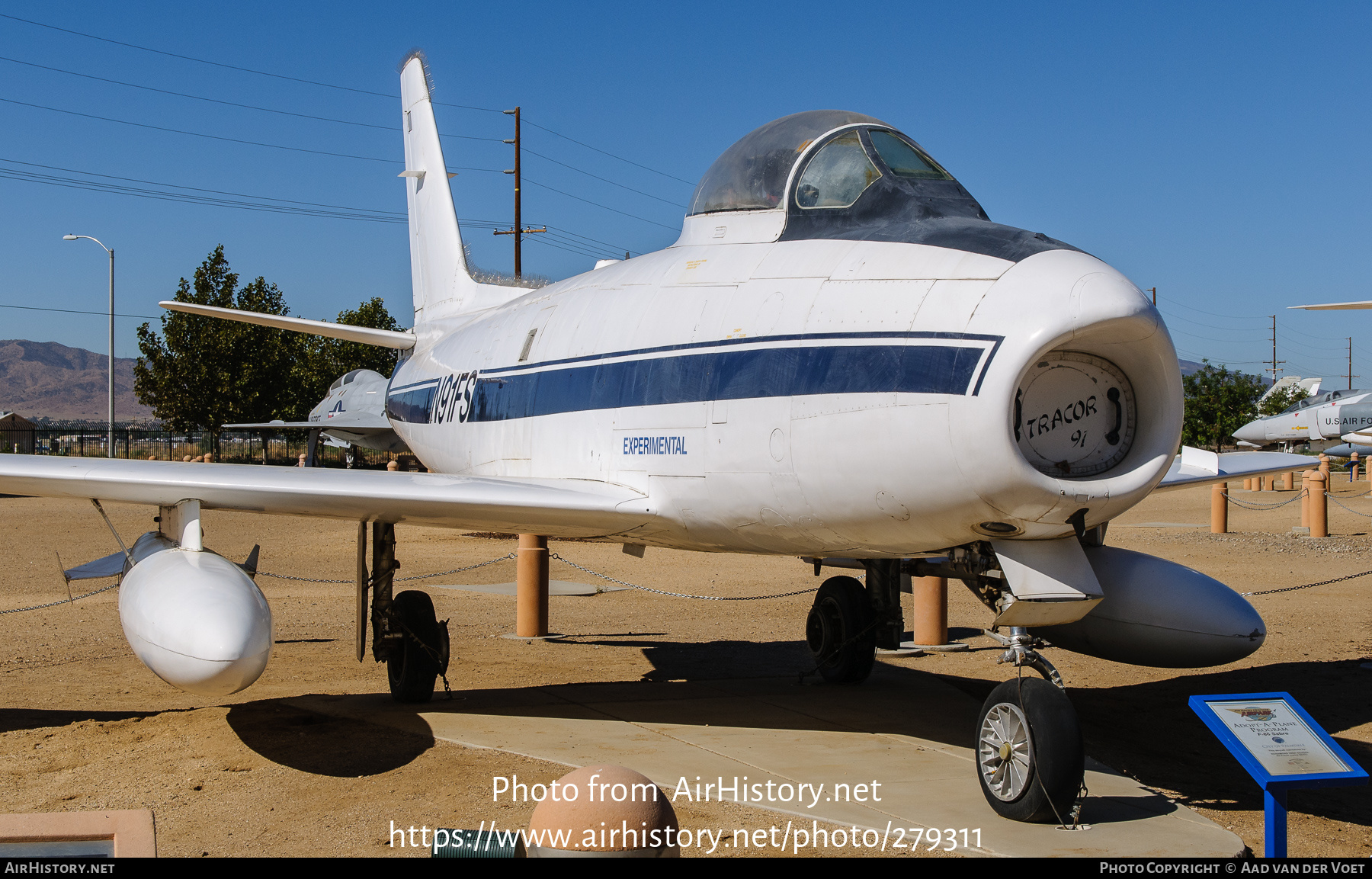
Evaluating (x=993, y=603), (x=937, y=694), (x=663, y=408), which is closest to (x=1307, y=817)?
(x=993, y=603)

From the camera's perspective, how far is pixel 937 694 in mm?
8922

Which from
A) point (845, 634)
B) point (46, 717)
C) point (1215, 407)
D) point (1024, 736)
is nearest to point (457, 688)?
point (46, 717)

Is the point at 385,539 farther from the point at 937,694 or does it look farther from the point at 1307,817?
the point at 1307,817

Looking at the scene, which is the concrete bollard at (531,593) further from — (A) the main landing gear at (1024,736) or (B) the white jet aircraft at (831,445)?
(A) the main landing gear at (1024,736)

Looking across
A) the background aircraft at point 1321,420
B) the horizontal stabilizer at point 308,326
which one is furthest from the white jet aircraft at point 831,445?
the background aircraft at point 1321,420

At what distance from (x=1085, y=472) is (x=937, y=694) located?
424cm

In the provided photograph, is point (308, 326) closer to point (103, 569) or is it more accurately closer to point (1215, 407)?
point (103, 569)

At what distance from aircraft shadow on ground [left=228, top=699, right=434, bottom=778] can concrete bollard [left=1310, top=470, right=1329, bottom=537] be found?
63.0ft

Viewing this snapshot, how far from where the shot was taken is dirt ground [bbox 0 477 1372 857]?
18.5ft

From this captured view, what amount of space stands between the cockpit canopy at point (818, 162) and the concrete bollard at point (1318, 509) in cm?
1788

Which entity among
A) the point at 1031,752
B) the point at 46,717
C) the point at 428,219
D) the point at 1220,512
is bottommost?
the point at 46,717

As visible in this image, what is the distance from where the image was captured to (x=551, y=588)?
1565 centimetres

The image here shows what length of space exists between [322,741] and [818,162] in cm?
479

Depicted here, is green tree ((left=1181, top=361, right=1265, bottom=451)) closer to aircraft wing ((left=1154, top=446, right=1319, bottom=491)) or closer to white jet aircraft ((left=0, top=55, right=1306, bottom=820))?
aircraft wing ((left=1154, top=446, right=1319, bottom=491))
